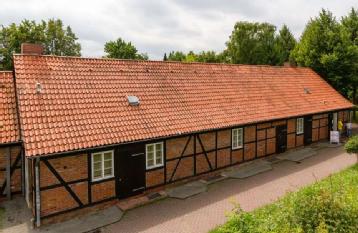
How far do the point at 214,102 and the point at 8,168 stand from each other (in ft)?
33.4

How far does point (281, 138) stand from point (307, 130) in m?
3.45

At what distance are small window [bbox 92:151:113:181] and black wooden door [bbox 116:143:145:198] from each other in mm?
347

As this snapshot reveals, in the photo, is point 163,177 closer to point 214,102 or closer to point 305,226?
point 214,102

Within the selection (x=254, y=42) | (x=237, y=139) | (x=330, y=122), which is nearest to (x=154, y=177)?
(x=237, y=139)

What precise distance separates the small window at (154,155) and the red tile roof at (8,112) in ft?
17.0

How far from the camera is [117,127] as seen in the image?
41.1 ft

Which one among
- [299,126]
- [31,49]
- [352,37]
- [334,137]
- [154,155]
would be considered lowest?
[334,137]

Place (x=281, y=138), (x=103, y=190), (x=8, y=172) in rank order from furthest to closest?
1. (x=281, y=138)
2. (x=8, y=172)
3. (x=103, y=190)

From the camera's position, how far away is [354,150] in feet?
53.1

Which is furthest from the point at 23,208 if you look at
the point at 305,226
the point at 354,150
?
the point at 354,150

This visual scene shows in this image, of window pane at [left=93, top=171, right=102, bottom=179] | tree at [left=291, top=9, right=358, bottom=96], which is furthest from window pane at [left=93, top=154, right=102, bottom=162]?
tree at [left=291, top=9, right=358, bottom=96]

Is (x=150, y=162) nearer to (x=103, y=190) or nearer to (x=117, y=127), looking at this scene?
(x=117, y=127)

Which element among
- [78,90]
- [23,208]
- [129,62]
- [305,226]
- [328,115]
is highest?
[129,62]

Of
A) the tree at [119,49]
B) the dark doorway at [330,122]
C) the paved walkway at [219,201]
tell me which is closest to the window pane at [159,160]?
the paved walkway at [219,201]
